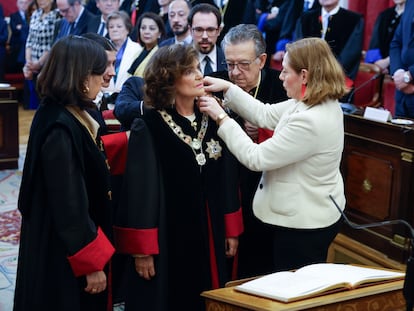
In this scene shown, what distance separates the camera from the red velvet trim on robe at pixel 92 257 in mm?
2525

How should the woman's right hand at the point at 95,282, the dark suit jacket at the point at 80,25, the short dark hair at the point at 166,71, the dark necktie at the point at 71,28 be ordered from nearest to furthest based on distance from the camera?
the woman's right hand at the point at 95,282 < the short dark hair at the point at 166,71 < the dark suit jacket at the point at 80,25 < the dark necktie at the point at 71,28

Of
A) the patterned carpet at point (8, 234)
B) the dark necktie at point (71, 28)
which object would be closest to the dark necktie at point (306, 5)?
the dark necktie at point (71, 28)

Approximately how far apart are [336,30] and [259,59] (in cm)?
331

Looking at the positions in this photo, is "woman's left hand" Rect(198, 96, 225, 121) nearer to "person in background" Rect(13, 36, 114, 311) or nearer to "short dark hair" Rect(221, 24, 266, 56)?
"person in background" Rect(13, 36, 114, 311)

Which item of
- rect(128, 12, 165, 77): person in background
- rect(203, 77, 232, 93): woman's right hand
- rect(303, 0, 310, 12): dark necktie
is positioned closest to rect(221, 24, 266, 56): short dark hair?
rect(203, 77, 232, 93): woman's right hand

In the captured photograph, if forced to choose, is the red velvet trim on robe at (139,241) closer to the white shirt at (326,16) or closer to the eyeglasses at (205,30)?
the eyeglasses at (205,30)

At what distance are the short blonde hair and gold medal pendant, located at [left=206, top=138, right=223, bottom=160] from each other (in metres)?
0.45

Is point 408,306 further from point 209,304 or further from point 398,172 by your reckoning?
point 398,172

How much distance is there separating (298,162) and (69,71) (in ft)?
3.11

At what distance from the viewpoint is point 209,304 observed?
204cm

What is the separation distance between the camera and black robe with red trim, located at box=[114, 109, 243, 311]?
281cm

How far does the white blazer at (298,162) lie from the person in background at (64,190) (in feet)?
1.84

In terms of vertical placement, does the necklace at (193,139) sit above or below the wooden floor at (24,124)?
above

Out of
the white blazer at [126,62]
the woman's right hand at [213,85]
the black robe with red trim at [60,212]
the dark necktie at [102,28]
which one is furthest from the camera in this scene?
the dark necktie at [102,28]
